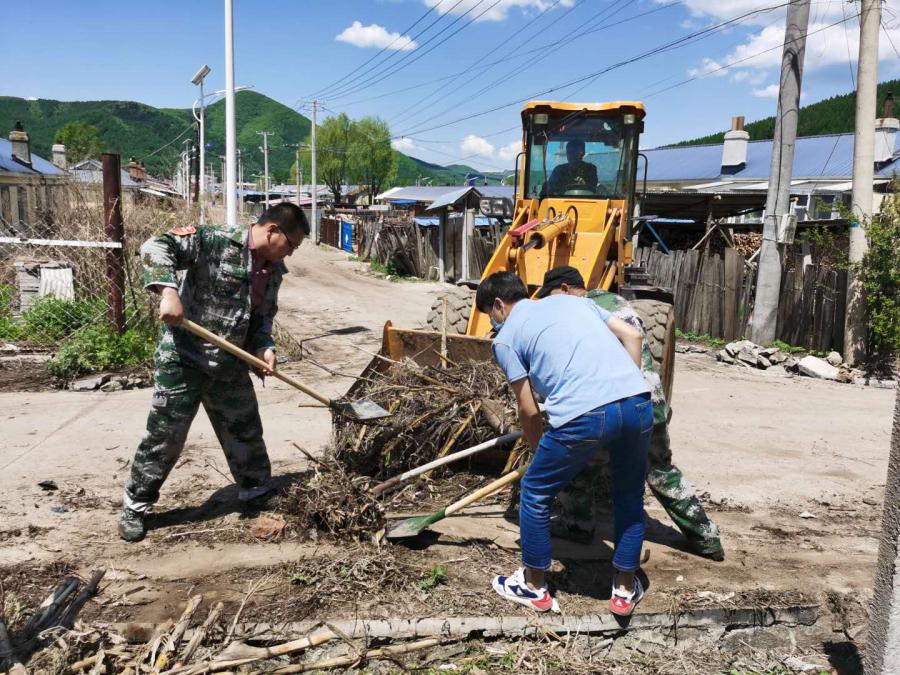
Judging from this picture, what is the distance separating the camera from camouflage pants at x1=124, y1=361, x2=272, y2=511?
3898 mm

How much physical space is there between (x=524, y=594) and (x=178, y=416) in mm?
2091

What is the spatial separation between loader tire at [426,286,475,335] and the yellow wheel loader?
0.01m

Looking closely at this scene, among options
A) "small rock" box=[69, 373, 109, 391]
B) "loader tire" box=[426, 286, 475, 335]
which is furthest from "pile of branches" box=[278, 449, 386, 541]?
"small rock" box=[69, 373, 109, 391]

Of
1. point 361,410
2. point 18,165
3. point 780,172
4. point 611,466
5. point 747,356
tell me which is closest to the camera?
point 611,466

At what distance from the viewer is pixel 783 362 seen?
31.8 feet

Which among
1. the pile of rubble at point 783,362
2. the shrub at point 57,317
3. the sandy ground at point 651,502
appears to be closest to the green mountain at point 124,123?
the shrub at point 57,317

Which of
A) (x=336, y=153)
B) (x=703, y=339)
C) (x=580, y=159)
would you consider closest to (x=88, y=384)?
(x=580, y=159)

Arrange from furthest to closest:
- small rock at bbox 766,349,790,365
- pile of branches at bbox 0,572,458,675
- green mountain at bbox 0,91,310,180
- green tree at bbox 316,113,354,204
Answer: green mountain at bbox 0,91,310,180 < green tree at bbox 316,113,354,204 < small rock at bbox 766,349,790,365 < pile of branches at bbox 0,572,458,675

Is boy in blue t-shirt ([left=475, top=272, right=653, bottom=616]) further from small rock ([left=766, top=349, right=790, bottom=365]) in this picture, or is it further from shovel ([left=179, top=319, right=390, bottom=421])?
small rock ([left=766, top=349, right=790, bottom=365])

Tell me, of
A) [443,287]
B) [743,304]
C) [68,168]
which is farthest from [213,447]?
[443,287]

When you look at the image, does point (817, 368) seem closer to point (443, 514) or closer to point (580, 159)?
point (580, 159)

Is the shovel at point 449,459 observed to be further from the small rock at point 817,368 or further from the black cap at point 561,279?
the small rock at point 817,368

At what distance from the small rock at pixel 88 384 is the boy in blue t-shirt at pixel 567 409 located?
17.2 feet

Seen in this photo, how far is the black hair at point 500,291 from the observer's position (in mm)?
3320
